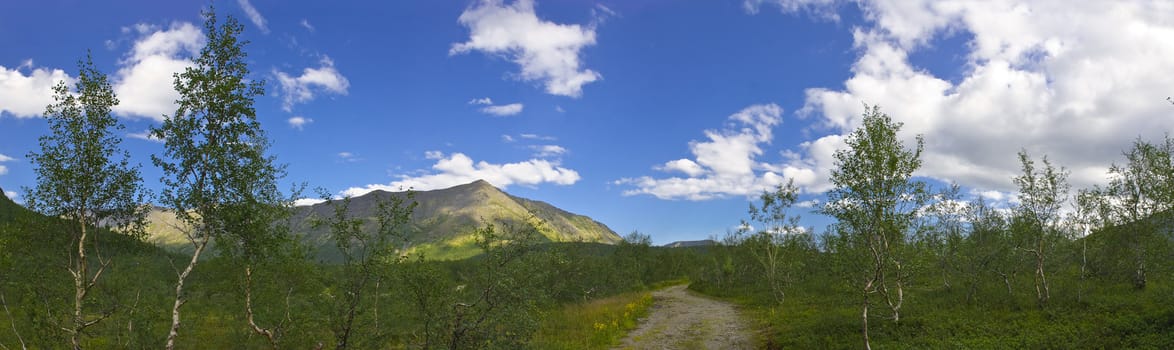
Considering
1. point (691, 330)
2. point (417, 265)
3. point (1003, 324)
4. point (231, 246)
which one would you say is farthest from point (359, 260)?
point (1003, 324)

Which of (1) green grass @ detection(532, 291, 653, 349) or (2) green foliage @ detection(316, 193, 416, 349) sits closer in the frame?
(2) green foliage @ detection(316, 193, 416, 349)

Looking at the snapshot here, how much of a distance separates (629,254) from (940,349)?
70573 mm

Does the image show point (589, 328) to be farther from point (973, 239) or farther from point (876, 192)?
point (973, 239)

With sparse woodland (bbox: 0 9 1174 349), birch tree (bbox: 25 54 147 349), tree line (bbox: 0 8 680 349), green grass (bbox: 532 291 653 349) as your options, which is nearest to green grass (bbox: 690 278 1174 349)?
sparse woodland (bbox: 0 9 1174 349)

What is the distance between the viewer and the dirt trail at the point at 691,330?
89.9 feet

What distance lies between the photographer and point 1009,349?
19.9 meters

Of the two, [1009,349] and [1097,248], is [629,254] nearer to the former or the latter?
[1097,248]

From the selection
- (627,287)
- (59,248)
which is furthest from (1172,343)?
(627,287)

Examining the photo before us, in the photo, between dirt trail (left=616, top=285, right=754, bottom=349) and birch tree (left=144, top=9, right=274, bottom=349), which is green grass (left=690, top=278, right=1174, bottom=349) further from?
birch tree (left=144, top=9, right=274, bottom=349)

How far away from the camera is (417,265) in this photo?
14.7 meters

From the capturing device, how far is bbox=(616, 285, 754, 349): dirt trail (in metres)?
27.4

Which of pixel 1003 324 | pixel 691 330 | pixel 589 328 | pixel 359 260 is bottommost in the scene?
pixel 589 328

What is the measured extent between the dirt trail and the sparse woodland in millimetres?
1726

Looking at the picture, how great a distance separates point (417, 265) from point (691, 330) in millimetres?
23064
